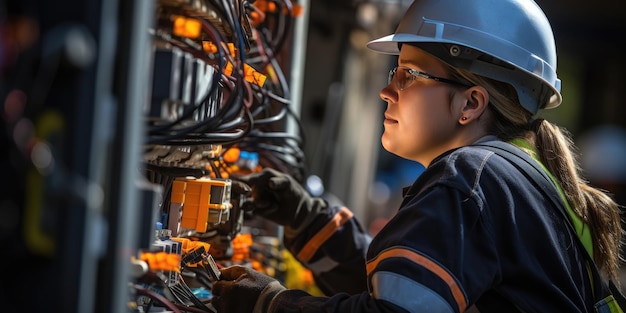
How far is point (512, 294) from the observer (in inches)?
85.1

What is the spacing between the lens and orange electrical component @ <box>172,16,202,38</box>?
228cm

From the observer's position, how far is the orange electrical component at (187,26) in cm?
228

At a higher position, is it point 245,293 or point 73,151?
point 73,151

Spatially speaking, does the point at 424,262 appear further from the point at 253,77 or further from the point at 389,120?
the point at 253,77

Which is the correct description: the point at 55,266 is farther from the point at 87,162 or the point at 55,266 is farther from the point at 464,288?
the point at 464,288

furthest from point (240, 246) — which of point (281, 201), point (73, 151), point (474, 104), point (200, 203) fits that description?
point (73, 151)

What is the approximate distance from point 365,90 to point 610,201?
16.3 ft

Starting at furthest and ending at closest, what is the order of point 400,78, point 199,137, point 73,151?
1. point 400,78
2. point 199,137
3. point 73,151

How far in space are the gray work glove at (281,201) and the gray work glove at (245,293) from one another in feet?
2.20

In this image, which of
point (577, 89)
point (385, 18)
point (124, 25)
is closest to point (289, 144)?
point (124, 25)

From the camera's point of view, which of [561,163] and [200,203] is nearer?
[200,203]

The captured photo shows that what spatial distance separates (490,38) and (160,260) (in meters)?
1.14

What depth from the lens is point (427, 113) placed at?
2.49 meters

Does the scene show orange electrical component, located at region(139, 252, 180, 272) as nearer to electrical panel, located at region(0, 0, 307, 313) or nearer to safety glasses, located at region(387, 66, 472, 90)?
electrical panel, located at region(0, 0, 307, 313)
